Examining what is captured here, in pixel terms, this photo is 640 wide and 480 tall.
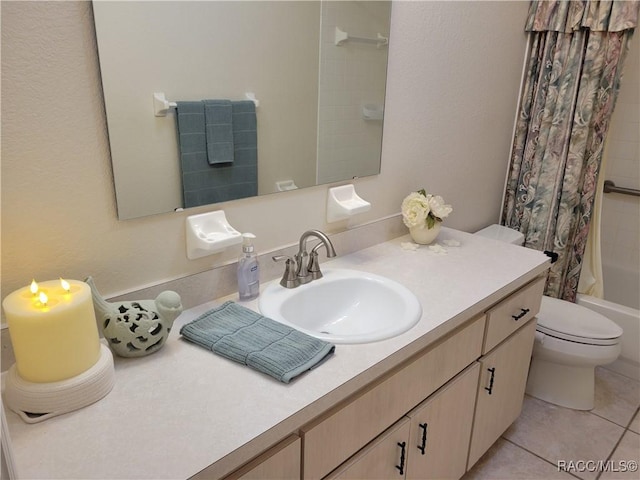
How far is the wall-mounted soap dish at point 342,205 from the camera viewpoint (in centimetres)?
154

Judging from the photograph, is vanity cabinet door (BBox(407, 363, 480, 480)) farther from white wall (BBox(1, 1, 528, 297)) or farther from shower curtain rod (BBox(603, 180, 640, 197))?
shower curtain rod (BBox(603, 180, 640, 197))

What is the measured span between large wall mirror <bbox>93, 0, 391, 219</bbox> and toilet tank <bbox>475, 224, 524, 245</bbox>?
897 millimetres

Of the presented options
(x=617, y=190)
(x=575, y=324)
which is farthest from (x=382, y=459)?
(x=617, y=190)

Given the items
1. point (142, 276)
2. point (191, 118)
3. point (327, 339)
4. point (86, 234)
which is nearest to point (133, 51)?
point (191, 118)

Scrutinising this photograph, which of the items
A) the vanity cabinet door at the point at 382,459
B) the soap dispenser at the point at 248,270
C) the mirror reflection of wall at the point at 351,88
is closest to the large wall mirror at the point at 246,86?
the mirror reflection of wall at the point at 351,88

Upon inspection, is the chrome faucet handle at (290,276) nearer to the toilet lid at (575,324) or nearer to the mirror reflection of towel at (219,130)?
the mirror reflection of towel at (219,130)

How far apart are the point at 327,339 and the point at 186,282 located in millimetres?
389

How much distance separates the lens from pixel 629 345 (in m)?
2.43

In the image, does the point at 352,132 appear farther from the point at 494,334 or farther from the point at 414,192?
the point at 494,334

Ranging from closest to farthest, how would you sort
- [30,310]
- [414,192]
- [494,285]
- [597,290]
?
[30,310], [494,285], [414,192], [597,290]

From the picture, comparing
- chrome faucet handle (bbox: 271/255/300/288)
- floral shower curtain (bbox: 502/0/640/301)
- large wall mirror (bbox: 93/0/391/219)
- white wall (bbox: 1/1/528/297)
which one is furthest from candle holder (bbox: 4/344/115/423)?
floral shower curtain (bbox: 502/0/640/301)

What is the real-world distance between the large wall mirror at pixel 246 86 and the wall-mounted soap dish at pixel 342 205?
0.04 meters

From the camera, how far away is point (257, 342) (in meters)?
1.06

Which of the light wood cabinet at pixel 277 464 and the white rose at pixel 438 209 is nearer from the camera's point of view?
the light wood cabinet at pixel 277 464
